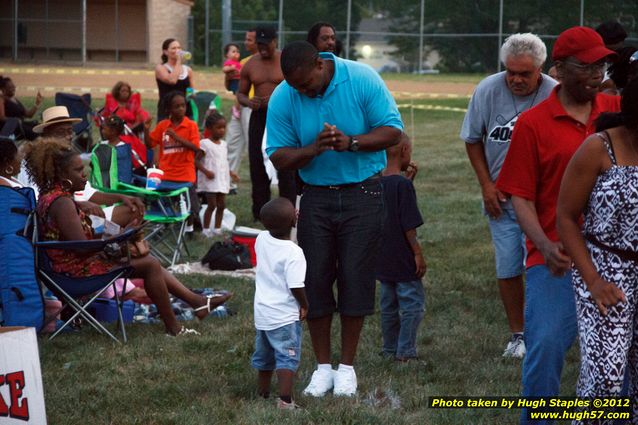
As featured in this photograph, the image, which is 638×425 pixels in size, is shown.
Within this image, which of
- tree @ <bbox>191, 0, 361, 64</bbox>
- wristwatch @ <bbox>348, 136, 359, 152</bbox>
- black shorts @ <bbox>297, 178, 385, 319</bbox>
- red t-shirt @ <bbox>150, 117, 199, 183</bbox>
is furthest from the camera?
tree @ <bbox>191, 0, 361, 64</bbox>

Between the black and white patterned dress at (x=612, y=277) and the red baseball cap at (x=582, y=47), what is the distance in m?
0.52

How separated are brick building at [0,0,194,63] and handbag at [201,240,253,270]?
34.5 meters

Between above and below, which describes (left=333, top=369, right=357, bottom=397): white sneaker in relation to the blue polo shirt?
below

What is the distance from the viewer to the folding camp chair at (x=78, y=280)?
7.28 metres

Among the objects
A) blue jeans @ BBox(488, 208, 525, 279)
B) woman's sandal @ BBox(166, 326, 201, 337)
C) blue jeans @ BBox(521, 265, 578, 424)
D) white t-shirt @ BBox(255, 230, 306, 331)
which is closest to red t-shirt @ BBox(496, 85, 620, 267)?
blue jeans @ BBox(521, 265, 578, 424)

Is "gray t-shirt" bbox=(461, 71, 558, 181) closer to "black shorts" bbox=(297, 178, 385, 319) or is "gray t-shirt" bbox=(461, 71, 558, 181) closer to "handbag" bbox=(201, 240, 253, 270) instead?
"black shorts" bbox=(297, 178, 385, 319)

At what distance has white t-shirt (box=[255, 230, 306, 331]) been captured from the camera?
575cm

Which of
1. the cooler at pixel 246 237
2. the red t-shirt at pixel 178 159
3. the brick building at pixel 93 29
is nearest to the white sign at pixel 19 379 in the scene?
the cooler at pixel 246 237

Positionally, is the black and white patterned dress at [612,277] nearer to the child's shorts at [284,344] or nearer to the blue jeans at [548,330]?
the blue jeans at [548,330]

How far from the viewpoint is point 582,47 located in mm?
4652

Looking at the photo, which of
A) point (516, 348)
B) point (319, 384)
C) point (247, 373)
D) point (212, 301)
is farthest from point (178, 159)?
point (319, 384)

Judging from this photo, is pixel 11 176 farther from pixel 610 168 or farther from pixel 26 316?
pixel 610 168

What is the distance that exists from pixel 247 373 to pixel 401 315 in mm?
1097

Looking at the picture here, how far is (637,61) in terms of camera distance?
21.3 ft
